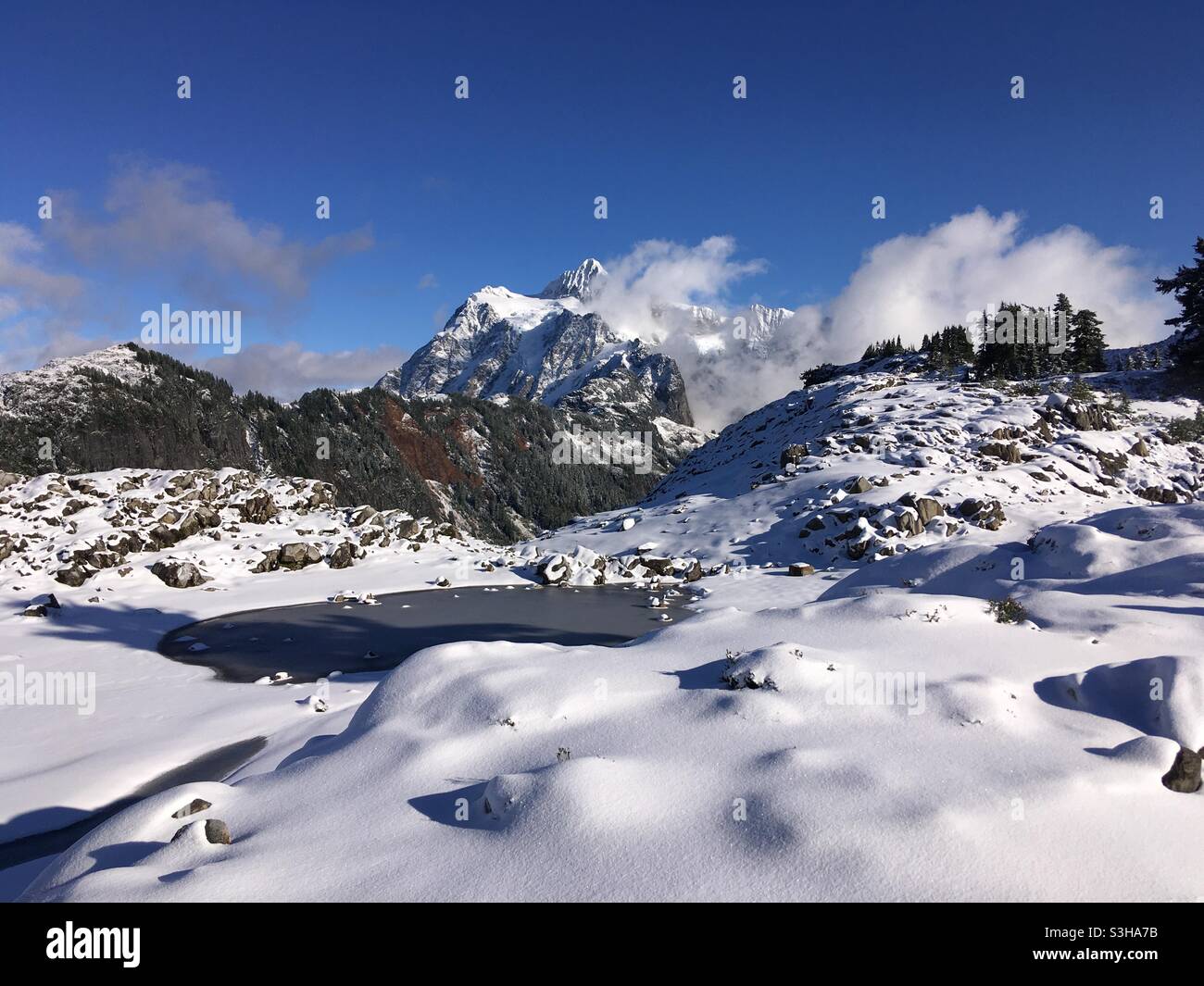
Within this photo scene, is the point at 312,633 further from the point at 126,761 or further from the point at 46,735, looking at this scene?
the point at 126,761

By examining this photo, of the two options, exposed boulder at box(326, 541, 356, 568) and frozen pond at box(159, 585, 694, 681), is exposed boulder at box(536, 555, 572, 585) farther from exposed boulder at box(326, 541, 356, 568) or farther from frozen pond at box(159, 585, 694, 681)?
exposed boulder at box(326, 541, 356, 568)

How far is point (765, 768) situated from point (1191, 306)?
5229 centimetres

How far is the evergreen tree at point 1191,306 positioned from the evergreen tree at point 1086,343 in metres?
14.0

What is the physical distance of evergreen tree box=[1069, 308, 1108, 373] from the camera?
5490cm

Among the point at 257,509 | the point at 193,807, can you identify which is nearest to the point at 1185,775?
the point at 193,807

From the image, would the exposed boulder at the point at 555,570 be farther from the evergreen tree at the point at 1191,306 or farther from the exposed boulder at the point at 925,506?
the evergreen tree at the point at 1191,306

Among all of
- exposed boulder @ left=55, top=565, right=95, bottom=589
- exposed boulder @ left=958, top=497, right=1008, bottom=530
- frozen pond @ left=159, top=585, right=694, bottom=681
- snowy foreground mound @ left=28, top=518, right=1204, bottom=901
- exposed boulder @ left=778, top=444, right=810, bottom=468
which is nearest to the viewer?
snowy foreground mound @ left=28, top=518, right=1204, bottom=901

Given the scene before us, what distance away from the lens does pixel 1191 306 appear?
1521 inches

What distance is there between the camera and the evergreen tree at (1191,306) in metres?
38.1

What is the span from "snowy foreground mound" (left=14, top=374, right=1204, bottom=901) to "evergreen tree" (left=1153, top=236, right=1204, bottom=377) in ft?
129

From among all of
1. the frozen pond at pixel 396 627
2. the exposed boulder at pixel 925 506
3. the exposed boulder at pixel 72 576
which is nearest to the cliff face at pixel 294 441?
the exposed boulder at pixel 72 576

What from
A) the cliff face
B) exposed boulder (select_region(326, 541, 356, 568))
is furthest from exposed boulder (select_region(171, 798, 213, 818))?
the cliff face

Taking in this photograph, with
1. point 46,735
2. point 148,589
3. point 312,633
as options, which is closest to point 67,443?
point 148,589

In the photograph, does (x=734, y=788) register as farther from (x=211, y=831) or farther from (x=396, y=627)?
(x=396, y=627)
